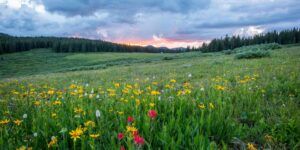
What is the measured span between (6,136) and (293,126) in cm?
367

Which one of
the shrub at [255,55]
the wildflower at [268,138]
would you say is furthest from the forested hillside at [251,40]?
the wildflower at [268,138]

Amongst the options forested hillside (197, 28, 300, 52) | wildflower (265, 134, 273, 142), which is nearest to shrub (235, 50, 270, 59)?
wildflower (265, 134, 273, 142)

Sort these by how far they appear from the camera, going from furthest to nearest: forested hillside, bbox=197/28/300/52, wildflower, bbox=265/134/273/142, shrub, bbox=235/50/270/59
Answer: forested hillside, bbox=197/28/300/52, shrub, bbox=235/50/270/59, wildflower, bbox=265/134/273/142

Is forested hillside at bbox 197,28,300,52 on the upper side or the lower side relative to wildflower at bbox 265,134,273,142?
upper

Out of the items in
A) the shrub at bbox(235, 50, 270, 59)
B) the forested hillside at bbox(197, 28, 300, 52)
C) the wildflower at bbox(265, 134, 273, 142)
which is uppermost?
the forested hillside at bbox(197, 28, 300, 52)

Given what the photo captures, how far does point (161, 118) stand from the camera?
3.20 metres

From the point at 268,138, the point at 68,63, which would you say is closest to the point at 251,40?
the point at 68,63

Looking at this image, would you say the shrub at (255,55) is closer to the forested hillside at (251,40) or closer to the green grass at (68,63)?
the green grass at (68,63)

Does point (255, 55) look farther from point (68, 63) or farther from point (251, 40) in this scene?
point (251, 40)

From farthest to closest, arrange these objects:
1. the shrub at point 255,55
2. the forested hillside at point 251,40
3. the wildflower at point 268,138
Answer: the forested hillside at point 251,40, the shrub at point 255,55, the wildflower at point 268,138

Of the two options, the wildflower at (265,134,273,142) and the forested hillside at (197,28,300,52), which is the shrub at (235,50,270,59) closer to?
the wildflower at (265,134,273,142)

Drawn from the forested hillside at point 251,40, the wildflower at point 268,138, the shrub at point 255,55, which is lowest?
the wildflower at point 268,138

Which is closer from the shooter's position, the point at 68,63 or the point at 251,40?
the point at 68,63

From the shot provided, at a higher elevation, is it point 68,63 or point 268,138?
point 68,63
